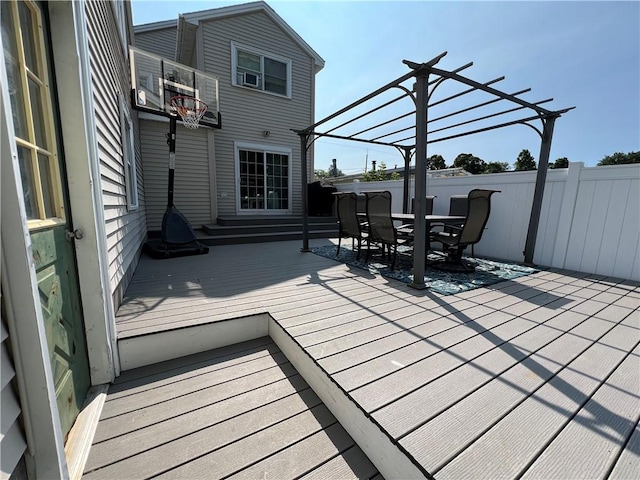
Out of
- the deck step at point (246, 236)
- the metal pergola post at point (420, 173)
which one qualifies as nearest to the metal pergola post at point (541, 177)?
the metal pergola post at point (420, 173)

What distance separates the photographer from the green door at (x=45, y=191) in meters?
1.01

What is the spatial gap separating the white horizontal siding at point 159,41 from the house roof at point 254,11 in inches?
101

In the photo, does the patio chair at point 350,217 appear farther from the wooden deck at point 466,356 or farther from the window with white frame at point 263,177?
the window with white frame at point 263,177

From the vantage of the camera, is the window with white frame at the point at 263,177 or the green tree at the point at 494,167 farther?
the green tree at the point at 494,167

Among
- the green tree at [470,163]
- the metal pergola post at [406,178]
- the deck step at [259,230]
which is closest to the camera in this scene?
the deck step at [259,230]

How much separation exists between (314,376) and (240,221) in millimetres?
5247

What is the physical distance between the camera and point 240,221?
248 inches

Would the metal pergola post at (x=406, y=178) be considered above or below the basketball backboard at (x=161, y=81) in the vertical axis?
below

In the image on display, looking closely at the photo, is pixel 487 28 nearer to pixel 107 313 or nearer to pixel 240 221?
pixel 240 221

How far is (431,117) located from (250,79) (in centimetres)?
506

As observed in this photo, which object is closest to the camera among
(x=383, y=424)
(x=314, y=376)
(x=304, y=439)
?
(x=383, y=424)

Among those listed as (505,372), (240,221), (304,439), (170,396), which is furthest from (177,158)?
(505,372)

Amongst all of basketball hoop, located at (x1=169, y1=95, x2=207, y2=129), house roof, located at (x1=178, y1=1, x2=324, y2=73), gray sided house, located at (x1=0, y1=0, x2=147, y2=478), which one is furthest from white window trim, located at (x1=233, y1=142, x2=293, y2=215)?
gray sided house, located at (x1=0, y1=0, x2=147, y2=478)

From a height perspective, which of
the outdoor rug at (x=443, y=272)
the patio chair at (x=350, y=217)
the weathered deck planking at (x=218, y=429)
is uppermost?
the patio chair at (x=350, y=217)
